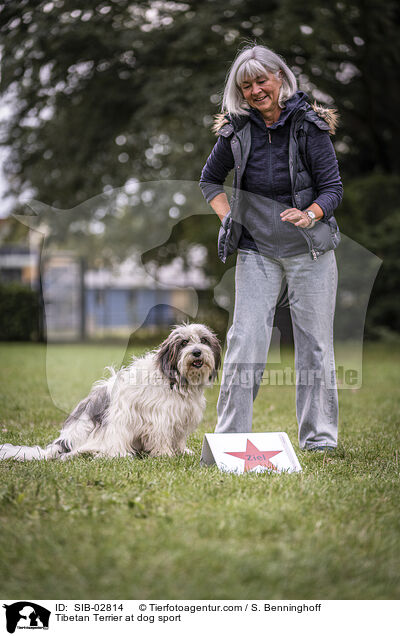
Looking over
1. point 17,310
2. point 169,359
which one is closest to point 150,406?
point 169,359

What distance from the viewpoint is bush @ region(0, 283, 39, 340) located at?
49.1 feet

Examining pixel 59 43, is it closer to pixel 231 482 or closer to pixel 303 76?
pixel 303 76

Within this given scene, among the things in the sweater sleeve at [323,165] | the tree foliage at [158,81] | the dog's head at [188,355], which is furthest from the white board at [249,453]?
the tree foliage at [158,81]

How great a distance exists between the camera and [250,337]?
366 cm

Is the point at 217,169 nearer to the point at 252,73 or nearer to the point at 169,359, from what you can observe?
the point at 252,73

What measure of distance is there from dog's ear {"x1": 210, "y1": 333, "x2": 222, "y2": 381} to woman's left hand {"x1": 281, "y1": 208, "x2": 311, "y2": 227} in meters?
0.84

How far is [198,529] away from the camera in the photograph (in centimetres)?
243

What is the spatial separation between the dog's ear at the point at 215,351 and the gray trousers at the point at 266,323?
50 millimetres

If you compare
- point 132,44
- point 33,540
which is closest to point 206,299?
point 33,540

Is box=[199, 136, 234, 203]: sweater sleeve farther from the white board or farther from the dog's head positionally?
the white board

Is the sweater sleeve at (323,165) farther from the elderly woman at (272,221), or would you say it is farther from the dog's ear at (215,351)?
the dog's ear at (215,351)
